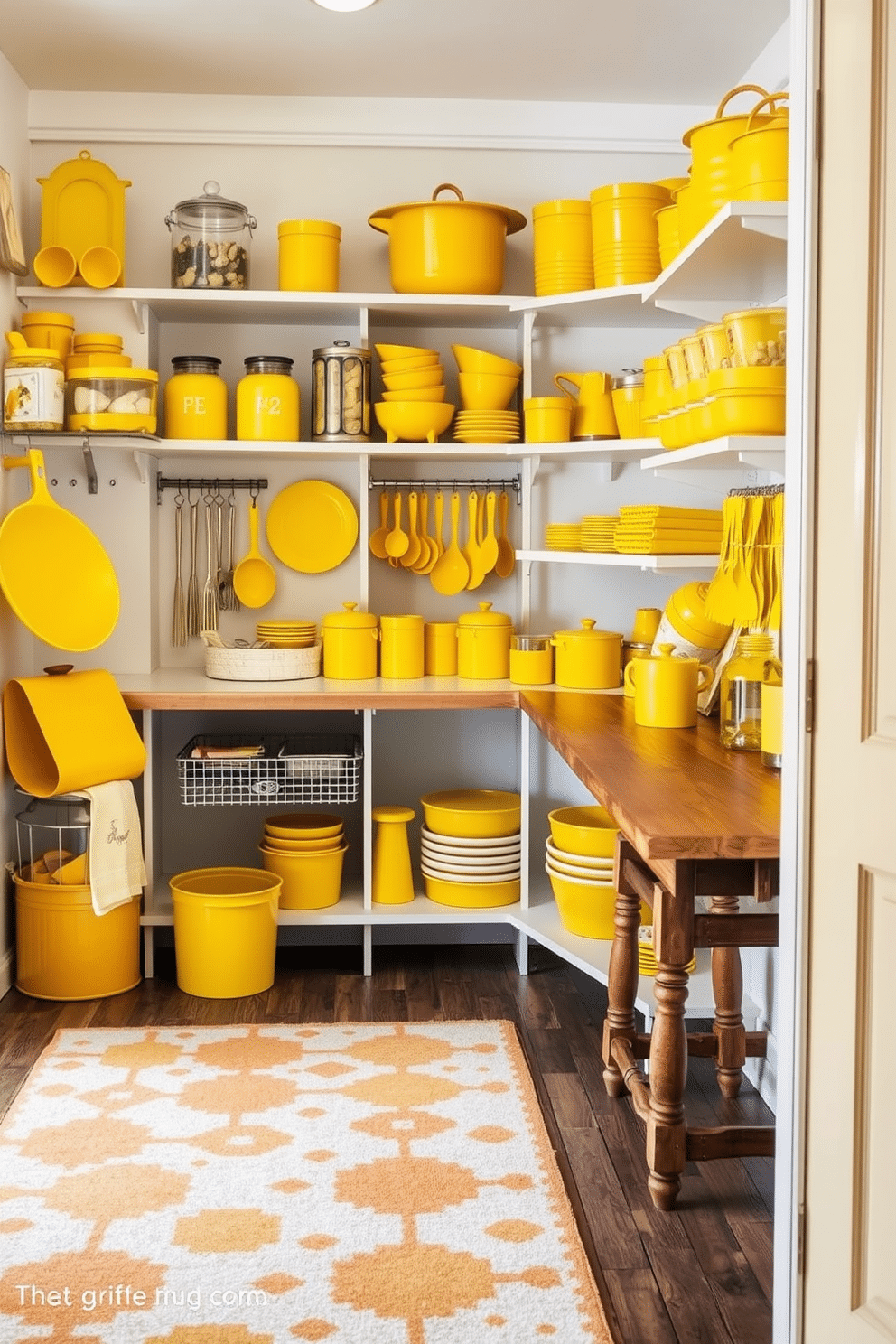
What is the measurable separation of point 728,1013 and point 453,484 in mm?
1903

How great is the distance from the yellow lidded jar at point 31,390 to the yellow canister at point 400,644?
1094 millimetres

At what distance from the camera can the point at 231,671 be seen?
3801 mm

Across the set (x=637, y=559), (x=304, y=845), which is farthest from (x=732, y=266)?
(x=304, y=845)

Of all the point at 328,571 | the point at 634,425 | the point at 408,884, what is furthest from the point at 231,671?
the point at 634,425

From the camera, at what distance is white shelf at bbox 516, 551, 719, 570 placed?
3164 millimetres

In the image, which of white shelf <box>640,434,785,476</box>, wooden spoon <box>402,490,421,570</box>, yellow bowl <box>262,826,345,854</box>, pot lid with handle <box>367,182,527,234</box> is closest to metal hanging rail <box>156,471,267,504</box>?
wooden spoon <box>402,490,421,570</box>

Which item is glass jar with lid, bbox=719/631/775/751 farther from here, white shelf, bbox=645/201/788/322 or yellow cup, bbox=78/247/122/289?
yellow cup, bbox=78/247/122/289

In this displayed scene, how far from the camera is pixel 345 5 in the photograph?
10.6 ft

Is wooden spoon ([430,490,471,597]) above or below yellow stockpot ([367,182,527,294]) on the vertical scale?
below

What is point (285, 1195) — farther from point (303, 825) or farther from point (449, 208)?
point (449, 208)

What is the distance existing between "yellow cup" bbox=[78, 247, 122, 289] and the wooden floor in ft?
6.55

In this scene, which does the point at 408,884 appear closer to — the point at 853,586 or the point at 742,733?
the point at 742,733

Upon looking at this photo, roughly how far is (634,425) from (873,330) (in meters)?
2.11

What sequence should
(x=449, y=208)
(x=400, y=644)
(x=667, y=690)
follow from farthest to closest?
(x=400, y=644) → (x=449, y=208) → (x=667, y=690)
